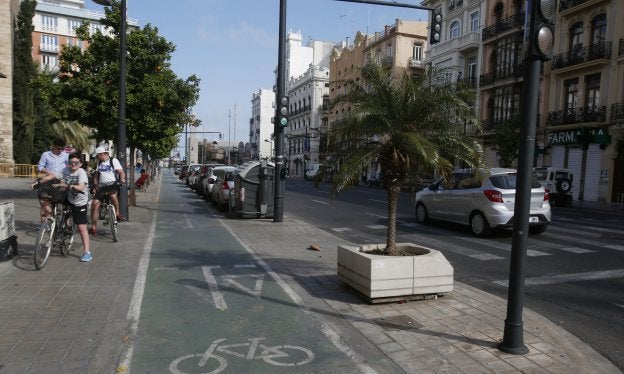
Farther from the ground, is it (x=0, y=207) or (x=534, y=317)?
(x=0, y=207)

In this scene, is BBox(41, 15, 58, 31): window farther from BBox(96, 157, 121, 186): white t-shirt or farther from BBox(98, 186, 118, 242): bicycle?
BBox(96, 157, 121, 186): white t-shirt

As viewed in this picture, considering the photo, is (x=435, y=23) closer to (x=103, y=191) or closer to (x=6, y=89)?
(x=103, y=191)

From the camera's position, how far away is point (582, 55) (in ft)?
101

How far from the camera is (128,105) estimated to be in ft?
48.8

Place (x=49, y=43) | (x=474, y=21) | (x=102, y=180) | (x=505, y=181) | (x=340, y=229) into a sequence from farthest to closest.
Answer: (x=49, y=43) < (x=474, y=21) < (x=340, y=229) < (x=505, y=181) < (x=102, y=180)

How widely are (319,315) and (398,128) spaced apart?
2.35 metres

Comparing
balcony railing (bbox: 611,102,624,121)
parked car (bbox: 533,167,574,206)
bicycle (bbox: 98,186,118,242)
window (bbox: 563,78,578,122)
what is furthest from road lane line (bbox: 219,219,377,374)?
window (bbox: 563,78,578,122)

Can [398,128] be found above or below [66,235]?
above

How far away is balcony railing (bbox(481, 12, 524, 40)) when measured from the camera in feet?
116

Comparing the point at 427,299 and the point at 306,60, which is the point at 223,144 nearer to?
the point at 306,60

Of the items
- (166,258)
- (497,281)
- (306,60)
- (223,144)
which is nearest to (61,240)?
(166,258)

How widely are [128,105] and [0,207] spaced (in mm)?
8615

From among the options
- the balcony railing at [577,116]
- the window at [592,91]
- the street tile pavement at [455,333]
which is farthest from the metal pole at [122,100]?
the window at [592,91]

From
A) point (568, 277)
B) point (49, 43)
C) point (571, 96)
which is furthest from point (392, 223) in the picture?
point (49, 43)
